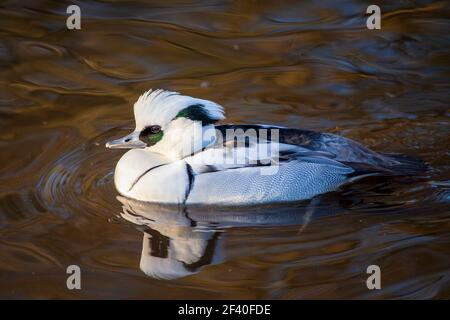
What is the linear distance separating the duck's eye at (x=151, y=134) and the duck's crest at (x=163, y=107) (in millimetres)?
50

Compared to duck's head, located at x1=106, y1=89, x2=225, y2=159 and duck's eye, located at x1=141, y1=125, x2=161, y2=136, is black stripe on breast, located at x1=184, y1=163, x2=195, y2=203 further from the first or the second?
duck's eye, located at x1=141, y1=125, x2=161, y2=136

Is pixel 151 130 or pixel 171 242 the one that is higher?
pixel 151 130

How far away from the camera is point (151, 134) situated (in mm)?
7137

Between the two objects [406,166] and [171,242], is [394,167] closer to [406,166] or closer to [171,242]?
[406,166]

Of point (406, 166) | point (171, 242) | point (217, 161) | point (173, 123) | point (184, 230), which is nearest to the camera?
point (171, 242)

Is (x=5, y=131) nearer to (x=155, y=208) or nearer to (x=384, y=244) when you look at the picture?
(x=155, y=208)

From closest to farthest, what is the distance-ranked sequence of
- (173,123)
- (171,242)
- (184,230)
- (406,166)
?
(171,242) → (184,230) → (173,123) → (406,166)

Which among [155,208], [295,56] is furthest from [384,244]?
[295,56]

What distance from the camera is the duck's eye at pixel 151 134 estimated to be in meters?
7.11

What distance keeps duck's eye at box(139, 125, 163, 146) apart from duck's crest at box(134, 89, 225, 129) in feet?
0.16

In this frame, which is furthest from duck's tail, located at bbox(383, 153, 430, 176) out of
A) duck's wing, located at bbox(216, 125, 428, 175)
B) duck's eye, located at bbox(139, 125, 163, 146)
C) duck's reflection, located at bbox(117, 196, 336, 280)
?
duck's eye, located at bbox(139, 125, 163, 146)

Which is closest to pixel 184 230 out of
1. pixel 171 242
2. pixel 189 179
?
pixel 171 242

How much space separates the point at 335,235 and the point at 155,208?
5.20ft

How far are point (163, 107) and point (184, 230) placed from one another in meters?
1.10
